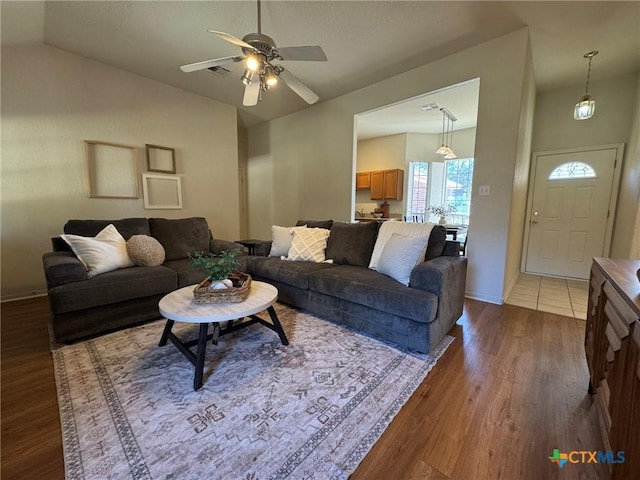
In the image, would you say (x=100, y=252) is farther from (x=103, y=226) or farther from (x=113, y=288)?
(x=103, y=226)

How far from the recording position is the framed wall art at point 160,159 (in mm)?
3943

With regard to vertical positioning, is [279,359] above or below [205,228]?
below

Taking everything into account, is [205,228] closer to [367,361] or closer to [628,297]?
[367,361]

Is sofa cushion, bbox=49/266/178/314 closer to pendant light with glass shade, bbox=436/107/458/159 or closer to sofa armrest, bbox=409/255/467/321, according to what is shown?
sofa armrest, bbox=409/255/467/321

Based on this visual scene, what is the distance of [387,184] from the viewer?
630cm

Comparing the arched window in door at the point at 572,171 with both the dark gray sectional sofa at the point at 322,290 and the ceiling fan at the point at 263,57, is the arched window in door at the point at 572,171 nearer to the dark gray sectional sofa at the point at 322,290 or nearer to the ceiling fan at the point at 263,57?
the dark gray sectional sofa at the point at 322,290

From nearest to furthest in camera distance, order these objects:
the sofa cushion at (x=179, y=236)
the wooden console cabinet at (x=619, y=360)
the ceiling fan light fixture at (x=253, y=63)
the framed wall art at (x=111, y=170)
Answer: the wooden console cabinet at (x=619, y=360) → the ceiling fan light fixture at (x=253, y=63) → the sofa cushion at (x=179, y=236) → the framed wall art at (x=111, y=170)

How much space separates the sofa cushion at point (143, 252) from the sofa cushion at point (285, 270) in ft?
3.17

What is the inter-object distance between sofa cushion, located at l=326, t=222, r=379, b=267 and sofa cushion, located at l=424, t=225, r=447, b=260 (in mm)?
547

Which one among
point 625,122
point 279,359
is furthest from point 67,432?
point 625,122

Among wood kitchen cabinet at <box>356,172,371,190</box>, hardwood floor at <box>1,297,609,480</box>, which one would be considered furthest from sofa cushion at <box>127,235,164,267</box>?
wood kitchen cabinet at <box>356,172,371,190</box>

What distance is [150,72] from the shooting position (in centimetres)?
372

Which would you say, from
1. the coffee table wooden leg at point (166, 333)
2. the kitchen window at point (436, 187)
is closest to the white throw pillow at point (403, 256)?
the coffee table wooden leg at point (166, 333)

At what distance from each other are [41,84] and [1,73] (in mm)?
298
